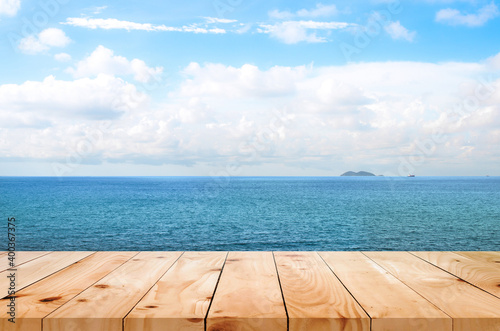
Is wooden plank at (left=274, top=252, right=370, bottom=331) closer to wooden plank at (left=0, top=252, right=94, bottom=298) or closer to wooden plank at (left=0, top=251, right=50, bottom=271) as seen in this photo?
wooden plank at (left=0, top=252, right=94, bottom=298)

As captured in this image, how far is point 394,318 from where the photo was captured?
1.70 meters

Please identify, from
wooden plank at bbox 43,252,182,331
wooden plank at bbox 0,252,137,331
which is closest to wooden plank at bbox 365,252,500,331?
wooden plank at bbox 43,252,182,331

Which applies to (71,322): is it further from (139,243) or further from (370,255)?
(139,243)

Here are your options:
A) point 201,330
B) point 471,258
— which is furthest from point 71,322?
point 471,258

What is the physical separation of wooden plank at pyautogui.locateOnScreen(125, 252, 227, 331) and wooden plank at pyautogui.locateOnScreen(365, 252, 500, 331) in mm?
1205

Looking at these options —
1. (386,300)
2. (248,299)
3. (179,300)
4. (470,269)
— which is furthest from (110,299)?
(470,269)

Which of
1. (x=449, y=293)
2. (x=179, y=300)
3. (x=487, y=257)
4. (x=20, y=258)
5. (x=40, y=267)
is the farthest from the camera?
(x=487, y=257)

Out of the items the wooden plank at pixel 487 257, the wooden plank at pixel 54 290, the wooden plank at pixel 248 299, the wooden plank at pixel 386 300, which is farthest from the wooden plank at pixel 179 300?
the wooden plank at pixel 487 257

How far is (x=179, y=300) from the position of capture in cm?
195

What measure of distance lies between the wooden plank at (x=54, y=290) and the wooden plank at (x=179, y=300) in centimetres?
43

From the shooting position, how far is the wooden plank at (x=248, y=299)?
170 cm

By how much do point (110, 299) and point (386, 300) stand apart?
1.47m

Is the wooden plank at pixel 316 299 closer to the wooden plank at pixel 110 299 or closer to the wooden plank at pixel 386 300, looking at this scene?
the wooden plank at pixel 386 300

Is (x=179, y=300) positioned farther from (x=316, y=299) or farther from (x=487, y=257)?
(x=487, y=257)
